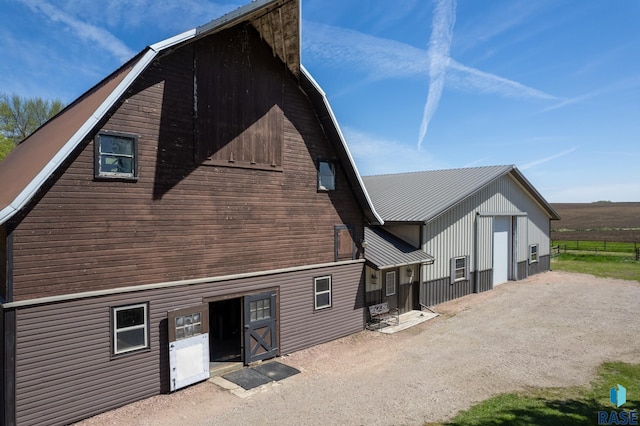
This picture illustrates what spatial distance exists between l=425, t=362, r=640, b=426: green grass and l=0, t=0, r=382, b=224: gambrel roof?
801 centimetres

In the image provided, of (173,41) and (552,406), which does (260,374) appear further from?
(173,41)

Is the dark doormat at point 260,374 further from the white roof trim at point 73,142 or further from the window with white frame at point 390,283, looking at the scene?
the white roof trim at point 73,142

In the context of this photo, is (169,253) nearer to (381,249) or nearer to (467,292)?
(381,249)

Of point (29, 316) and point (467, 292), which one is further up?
point (29, 316)

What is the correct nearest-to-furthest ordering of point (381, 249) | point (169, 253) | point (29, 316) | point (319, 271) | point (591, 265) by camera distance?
point (29, 316) < point (169, 253) < point (319, 271) < point (381, 249) < point (591, 265)

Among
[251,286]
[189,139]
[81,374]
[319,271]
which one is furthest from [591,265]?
[81,374]

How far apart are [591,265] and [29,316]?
37.8 meters

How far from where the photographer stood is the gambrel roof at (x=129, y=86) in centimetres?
821

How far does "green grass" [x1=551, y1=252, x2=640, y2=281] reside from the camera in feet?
92.3

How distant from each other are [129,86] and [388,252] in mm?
11682

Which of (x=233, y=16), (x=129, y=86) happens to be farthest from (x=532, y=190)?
(x=129, y=86)

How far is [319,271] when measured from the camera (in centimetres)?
1391

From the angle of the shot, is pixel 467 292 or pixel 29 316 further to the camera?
pixel 467 292

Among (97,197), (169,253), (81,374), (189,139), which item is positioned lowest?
(81,374)
